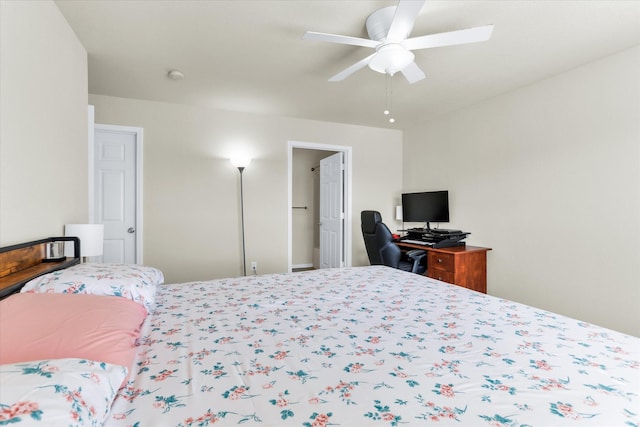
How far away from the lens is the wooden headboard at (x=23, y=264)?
128 cm

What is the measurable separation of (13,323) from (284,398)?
79 centimetres

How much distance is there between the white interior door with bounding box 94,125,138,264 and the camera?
3.43m

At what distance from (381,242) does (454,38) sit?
2194 mm

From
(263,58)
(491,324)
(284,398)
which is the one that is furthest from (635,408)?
(263,58)

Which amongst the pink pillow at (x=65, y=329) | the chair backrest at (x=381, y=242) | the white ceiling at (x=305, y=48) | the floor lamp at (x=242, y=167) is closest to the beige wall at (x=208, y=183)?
the floor lamp at (x=242, y=167)

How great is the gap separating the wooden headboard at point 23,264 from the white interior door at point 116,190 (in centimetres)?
182

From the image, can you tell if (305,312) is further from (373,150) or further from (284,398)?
(373,150)

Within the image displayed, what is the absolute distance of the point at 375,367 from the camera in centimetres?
102

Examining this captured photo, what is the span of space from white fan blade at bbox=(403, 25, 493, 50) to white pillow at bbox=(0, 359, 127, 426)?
2.15 m

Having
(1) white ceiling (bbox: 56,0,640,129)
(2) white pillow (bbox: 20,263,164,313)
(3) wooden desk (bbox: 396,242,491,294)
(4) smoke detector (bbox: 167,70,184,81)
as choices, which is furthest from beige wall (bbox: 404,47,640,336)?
A: (2) white pillow (bbox: 20,263,164,313)

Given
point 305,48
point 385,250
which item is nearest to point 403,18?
point 305,48

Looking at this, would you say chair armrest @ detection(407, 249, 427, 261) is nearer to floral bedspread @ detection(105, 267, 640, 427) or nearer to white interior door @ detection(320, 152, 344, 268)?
white interior door @ detection(320, 152, 344, 268)

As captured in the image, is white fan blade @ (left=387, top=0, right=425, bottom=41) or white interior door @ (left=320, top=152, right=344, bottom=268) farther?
white interior door @ (left=320, top=152, right=344, bottom=268)

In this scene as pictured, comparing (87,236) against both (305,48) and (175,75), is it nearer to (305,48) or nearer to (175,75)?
(175,75)
